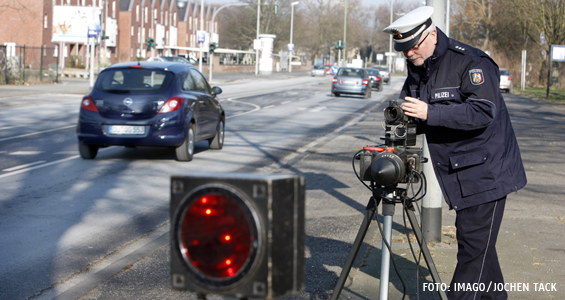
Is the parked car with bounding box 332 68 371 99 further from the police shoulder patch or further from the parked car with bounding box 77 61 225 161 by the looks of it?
the police shoulder patch

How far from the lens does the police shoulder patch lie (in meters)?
3.20

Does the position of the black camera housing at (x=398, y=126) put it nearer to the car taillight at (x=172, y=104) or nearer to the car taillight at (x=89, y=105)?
the car taillight at (x=172, y=104)

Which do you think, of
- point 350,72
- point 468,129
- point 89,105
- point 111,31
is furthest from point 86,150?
point 111,31

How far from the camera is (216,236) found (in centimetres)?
167

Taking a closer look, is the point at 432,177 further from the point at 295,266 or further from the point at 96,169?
the point at 96,169

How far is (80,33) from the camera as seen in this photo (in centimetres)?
5128

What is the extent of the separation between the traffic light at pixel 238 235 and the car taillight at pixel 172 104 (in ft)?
29.0

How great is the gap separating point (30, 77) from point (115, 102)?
92.3ft

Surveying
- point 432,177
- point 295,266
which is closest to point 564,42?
point 432,177

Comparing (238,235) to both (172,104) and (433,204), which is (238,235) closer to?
(433,204)

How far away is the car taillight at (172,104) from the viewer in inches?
409

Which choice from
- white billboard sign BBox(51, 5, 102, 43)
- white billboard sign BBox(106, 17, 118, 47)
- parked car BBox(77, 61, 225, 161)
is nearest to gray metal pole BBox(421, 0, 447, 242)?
parked car BBox(77, 61, 225, 161)

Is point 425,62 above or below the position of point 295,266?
above

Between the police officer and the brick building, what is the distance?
38878mm
